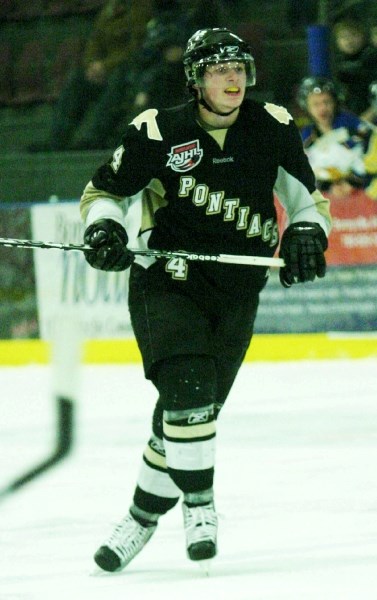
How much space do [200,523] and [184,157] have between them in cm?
82

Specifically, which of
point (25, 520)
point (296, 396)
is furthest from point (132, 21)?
point (25, 520)

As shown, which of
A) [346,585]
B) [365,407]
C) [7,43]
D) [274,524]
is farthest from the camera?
[7,43]

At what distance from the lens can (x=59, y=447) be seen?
464 cm

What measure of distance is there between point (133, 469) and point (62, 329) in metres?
2.73

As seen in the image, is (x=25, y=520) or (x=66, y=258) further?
(x=66, y=258)

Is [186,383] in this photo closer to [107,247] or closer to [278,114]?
[107,247]

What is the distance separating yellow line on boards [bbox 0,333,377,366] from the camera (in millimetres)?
6109

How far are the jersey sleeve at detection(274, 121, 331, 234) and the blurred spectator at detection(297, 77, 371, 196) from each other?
128 inches

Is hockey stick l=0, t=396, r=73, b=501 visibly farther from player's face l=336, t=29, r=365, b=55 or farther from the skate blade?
player's face l=336, t=29, r=365, b=55

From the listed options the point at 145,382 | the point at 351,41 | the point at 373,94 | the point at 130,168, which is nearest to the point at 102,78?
the point at 351,41

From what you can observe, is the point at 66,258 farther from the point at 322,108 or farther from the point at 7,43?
the point at 7,43

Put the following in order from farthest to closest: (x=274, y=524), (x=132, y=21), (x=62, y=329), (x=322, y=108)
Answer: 1. (x=132, y=21)
2. (x=62, y=329)
3. (x=322, y=108)
4. (x=274, y=524)

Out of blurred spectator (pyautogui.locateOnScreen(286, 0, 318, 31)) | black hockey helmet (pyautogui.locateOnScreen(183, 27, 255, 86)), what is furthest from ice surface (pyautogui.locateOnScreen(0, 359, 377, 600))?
blurred spectator (pyautogui.locateOnScreen(286, 0, 318, 31))

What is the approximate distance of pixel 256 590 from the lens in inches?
106
